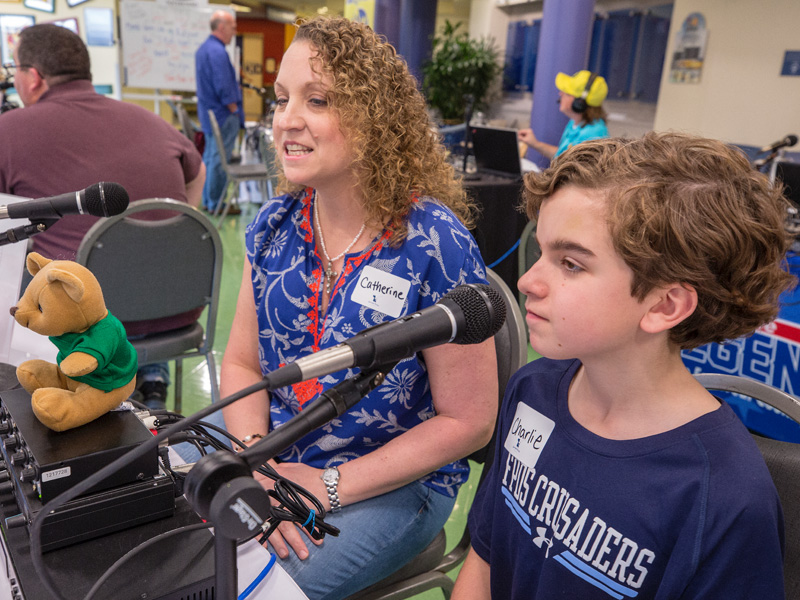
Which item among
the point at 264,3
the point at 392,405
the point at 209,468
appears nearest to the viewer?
the point at 209,468

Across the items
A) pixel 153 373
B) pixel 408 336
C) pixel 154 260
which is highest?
pixel 408 336

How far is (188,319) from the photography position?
217 centimetres

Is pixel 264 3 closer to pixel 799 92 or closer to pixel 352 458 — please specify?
pixel 799 92

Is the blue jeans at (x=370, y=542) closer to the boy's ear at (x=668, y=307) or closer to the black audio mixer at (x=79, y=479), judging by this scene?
the black audio mixer at (x=79, y=479)

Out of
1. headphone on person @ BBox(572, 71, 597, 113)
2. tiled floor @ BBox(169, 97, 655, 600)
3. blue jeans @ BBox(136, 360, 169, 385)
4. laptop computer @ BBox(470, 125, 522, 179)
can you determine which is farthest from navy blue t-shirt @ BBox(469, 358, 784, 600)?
headphone on person @ BBox(572, 71, 597, 113)

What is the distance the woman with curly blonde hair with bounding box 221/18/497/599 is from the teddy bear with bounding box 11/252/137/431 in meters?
0.35

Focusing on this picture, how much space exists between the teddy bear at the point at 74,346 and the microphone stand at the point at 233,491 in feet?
1.15

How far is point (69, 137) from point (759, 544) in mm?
2165

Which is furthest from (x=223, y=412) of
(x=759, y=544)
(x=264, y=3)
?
(x=264, y=3)

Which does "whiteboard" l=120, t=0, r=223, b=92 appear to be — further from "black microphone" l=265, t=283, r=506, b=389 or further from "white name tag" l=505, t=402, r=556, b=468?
"black microphone" l=265, t=283, r=506, b=389

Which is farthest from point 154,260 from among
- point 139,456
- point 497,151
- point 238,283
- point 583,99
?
point 583,99

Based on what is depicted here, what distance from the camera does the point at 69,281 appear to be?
2.55 ft

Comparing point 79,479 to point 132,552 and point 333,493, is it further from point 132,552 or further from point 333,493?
point 333,493

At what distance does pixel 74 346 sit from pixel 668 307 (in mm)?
757
